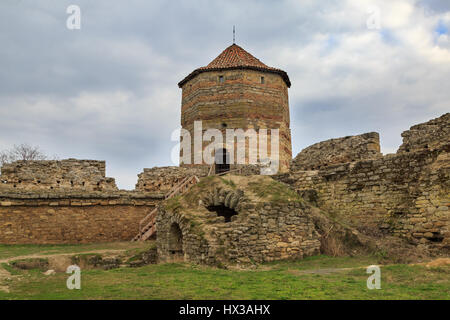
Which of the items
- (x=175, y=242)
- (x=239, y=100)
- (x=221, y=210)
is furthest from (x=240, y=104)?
(x=175, y=242)

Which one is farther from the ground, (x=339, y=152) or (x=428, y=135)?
(x=428, y=135)

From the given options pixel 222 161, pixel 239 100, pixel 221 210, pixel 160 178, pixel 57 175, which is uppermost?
pixel 239 100

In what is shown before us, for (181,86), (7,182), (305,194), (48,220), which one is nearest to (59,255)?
(48,220)

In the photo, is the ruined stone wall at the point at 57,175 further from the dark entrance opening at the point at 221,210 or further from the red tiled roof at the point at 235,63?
the red tiled roof at the point at 235,63

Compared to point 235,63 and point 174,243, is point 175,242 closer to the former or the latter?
point 174,243

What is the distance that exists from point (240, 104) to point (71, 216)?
44.1 ft

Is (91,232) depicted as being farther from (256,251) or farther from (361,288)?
(361,288)

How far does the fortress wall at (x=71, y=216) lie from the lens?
16531mm

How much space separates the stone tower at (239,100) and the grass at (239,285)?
1711 cm

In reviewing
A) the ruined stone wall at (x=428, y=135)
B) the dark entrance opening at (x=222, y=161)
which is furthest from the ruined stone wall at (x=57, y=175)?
the ruined stone wall at (x=428, y=135)

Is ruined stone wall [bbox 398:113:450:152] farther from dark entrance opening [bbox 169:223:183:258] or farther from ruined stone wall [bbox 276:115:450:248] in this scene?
dark entrance opening [bbox 169:223:183:258]

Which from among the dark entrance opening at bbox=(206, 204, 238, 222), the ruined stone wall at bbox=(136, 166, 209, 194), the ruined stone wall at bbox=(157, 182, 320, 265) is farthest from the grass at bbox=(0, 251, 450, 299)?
the ruined stone wall at bbox=(136, 166, 209, 194)

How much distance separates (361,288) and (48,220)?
50.0ft

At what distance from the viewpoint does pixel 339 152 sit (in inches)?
587
